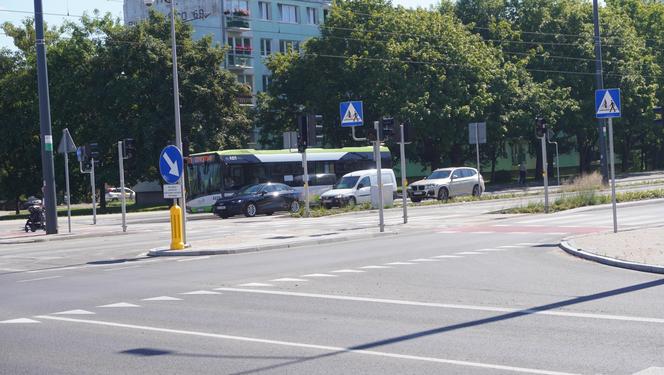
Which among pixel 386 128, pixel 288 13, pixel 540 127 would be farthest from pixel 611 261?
pixel 288 13

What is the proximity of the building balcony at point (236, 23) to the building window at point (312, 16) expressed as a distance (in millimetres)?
7548

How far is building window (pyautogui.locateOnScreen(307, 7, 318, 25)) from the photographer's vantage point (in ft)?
269

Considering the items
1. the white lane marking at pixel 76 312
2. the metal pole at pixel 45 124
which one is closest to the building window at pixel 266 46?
the metal pole at pixel 45 124

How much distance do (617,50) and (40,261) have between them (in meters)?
57.9

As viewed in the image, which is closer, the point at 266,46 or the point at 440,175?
the point at 440,175

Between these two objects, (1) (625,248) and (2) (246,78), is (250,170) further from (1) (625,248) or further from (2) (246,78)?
(2) (246,78)

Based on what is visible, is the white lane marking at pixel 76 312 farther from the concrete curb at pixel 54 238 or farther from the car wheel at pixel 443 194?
the car wheel at pixel 443 194

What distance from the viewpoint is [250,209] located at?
39.4 meters

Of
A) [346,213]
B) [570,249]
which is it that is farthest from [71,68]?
[570,249]

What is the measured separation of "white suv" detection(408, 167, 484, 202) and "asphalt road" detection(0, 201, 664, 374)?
81.0 ft

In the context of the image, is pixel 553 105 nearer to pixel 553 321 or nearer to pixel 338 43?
pixel 338 43

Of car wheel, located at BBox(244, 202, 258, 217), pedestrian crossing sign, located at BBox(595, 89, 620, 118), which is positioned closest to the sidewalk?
pedestrian crossing sign, located at BBox(595, 89, 620, 118)

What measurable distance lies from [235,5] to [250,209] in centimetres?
4022

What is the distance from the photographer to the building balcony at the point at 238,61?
75.3 m
